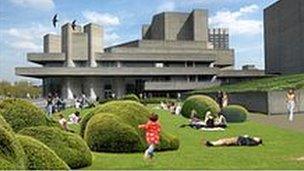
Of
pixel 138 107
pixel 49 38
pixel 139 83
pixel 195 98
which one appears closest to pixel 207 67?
pixel 139 83

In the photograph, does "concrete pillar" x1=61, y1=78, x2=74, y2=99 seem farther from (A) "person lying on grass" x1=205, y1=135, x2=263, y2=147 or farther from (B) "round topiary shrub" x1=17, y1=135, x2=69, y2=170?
(B) "round topiary shrub" x1=17, y1=135, x2=69, y2=170

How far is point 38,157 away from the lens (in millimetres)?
7602

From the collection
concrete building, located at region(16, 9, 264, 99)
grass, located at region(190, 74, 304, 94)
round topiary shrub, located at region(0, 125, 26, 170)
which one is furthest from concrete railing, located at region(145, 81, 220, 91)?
round topiary shrub, located at region(0, 125, 26, 170)

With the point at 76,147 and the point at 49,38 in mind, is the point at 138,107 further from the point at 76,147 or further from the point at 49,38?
the point at 49,38

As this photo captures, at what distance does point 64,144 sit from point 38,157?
4373 mm

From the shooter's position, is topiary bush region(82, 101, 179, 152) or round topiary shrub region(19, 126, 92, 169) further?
topiary bush region(82, 101, 179, 152)

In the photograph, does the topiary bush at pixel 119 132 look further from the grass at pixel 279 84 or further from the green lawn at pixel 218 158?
the grass at pixel 279 84

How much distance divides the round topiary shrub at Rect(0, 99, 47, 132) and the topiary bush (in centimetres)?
315

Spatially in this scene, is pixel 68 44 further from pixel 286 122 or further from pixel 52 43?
pixel 286 122

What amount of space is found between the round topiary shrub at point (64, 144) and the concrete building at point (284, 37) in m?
65.3

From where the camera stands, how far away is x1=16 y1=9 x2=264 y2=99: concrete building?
3888 inches

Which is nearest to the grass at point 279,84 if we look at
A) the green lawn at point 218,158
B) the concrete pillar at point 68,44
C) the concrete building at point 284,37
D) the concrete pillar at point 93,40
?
the concrete building at point 284,37

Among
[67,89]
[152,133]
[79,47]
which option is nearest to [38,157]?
[152,133]

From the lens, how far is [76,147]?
12.4 metres
